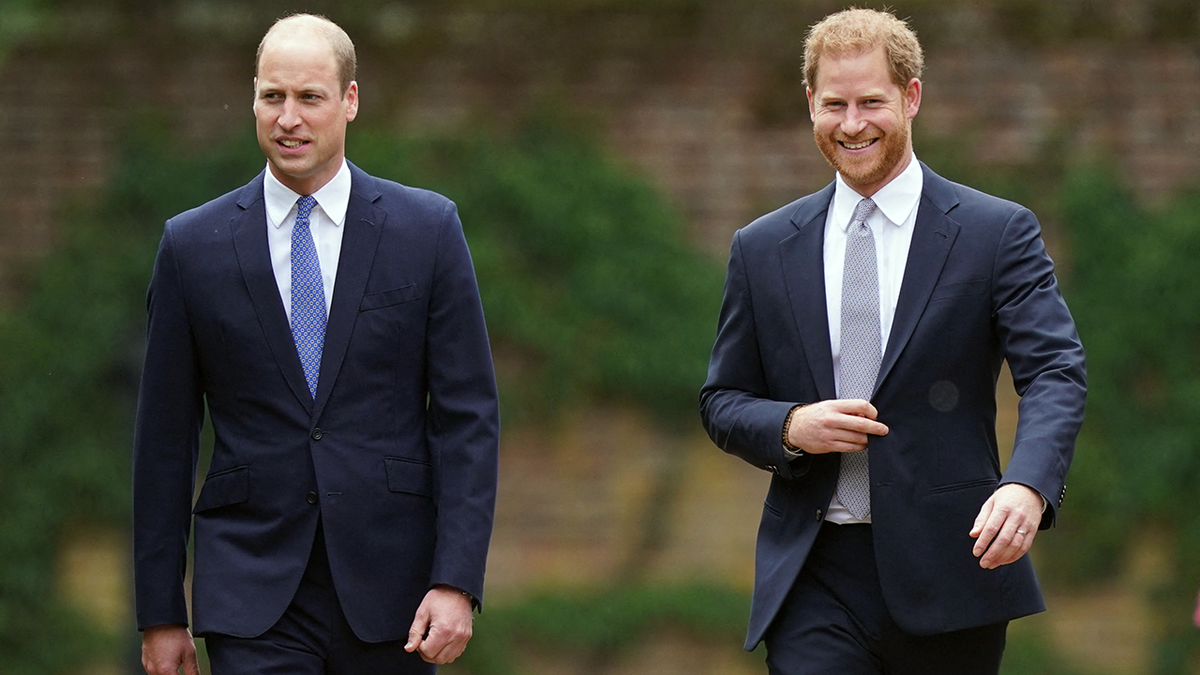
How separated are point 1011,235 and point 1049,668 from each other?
4484 millimetres

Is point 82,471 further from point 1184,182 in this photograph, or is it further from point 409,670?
point 1184,182

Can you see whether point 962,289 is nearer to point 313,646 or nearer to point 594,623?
point 313,646

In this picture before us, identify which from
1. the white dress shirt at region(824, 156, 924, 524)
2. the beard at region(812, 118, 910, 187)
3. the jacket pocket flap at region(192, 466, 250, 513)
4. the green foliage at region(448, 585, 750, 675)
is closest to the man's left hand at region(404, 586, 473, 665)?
the jacket pocket flap at region(192, 466, 250, 513)

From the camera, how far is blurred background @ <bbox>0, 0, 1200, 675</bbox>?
310 inches

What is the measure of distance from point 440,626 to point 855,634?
976mm

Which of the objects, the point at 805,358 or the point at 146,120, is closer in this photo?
the point at 805,358

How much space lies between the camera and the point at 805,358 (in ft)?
13.0

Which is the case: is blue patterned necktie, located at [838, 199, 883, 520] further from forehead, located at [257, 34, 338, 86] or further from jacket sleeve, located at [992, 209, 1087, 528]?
forehead, located at [257, 34, 338, 86]

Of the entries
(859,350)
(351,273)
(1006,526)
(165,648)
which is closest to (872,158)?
(859,350)

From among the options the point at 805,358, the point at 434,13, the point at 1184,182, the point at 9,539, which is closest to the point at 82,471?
the point at 9,539

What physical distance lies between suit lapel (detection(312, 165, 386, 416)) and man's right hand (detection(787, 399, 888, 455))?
1.10 meters

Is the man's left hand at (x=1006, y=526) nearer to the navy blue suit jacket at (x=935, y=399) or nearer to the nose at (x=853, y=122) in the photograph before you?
the navy blue suit jacket at (x=935, y=399)

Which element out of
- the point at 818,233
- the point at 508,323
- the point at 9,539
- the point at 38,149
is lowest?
the point at 9,539

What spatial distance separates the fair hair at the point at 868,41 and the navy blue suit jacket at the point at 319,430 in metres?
1.06
